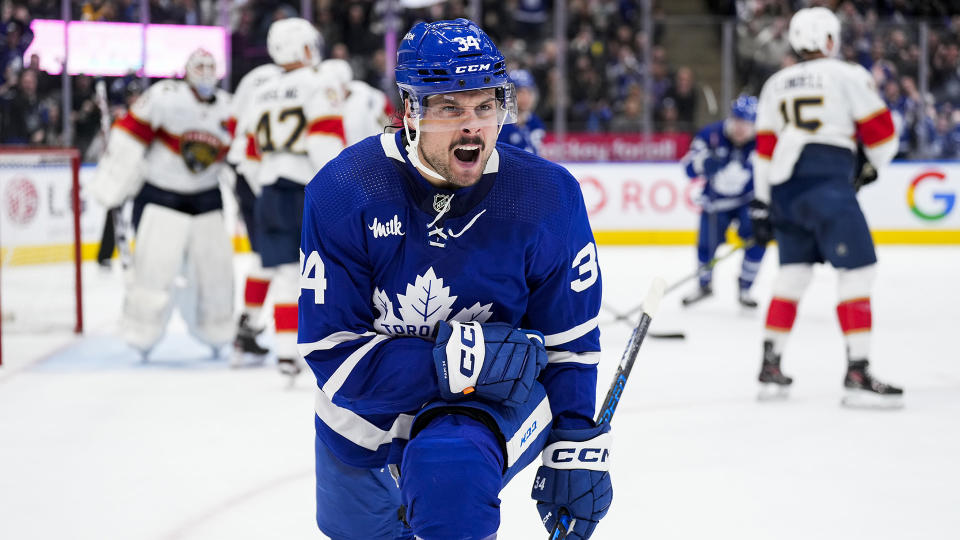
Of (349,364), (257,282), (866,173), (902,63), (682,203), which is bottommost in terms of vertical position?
(682,203)

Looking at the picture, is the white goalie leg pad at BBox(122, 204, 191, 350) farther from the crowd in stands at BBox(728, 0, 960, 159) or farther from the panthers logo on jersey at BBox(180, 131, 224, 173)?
the crowd in stands at BBox(728, 0, 960, 159)

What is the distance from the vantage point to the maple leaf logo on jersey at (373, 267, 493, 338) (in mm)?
1683

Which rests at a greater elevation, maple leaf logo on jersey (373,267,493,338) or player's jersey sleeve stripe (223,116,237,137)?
player's jersey sleeve stripe (223,116,237,137)

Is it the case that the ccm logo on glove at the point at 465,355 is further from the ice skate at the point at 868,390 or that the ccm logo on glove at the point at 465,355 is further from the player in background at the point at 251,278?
the player in background at the point at 251,278

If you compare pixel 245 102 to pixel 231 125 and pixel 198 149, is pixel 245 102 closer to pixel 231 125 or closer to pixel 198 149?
pixel 231 125

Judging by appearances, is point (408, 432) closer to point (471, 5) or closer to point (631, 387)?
point (631, 387)

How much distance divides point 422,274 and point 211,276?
362cm

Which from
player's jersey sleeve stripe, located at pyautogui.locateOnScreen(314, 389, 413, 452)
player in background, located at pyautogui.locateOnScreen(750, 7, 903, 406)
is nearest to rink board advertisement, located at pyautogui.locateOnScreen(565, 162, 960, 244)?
player in background, located at pyautogui.locateOnScreen(750, 7, 903, 406)

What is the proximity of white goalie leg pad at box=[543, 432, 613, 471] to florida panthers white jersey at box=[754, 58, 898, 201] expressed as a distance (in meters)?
2.60

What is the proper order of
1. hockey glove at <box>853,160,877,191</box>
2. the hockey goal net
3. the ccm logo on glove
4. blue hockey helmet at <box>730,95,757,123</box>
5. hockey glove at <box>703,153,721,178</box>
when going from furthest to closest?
hockey glove at <box>703,153,721,178</box> < blue hockey helmet at <box>730,95,757,123</box> < the hockey goal net < hockey glove at <box>853,160,877,191</box> < the ccm logo on glove

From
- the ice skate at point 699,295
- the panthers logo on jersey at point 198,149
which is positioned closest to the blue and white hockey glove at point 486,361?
the panthers logo on jersey at point 198,149

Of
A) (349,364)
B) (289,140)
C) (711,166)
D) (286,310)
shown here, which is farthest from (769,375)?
(711,166)

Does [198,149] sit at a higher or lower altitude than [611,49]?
lower

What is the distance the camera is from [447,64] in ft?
5.29
